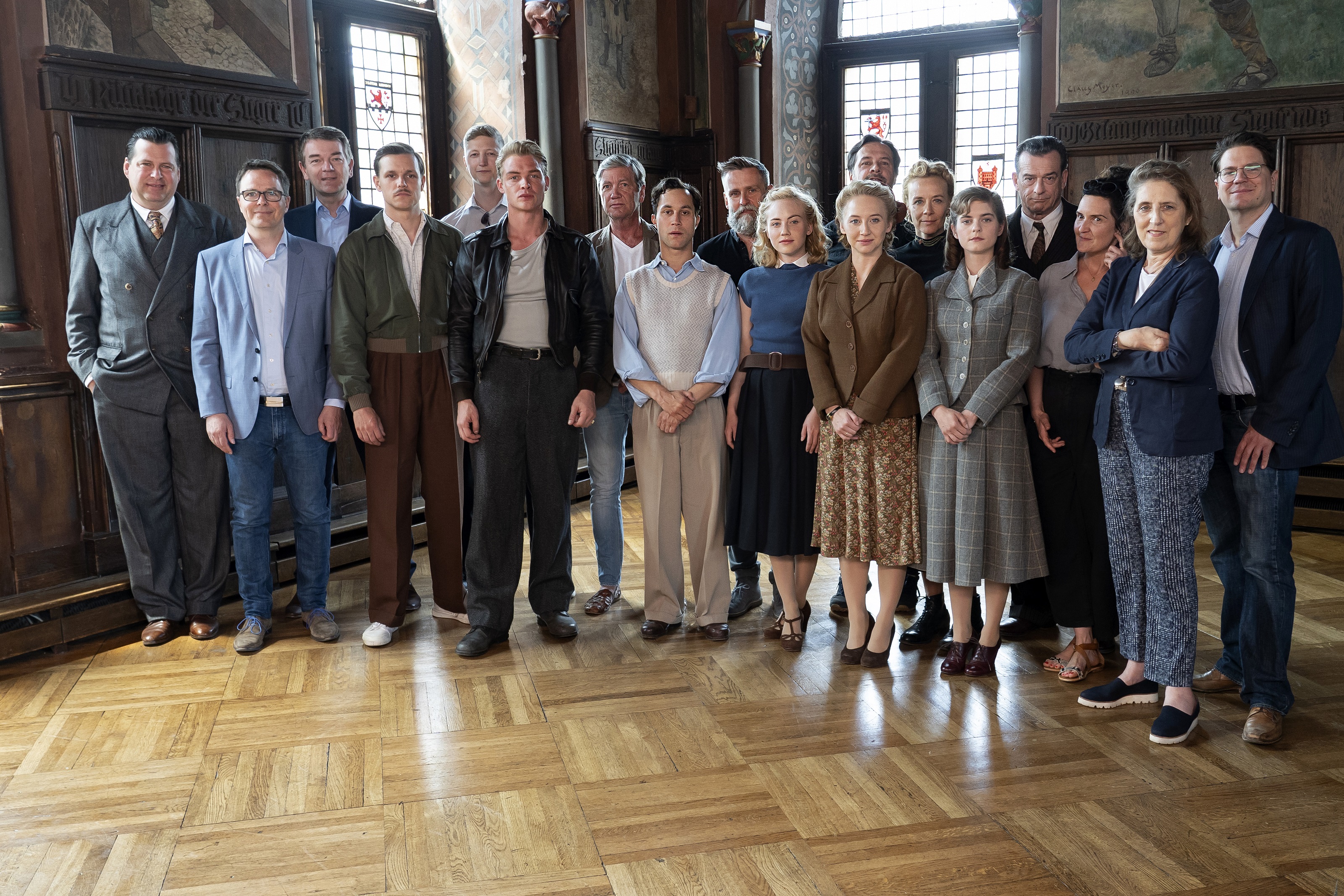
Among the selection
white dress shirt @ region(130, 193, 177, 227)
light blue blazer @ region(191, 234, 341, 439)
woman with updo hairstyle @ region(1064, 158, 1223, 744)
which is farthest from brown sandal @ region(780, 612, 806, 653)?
white dress shirt @ region(130, 193, 177, 227)

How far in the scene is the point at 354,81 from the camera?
5738 millimetres

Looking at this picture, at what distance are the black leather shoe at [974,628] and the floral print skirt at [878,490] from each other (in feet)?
1.12

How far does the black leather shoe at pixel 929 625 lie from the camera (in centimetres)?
370

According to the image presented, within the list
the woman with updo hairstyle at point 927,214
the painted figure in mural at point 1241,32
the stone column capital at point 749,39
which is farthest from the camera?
the stone column capital at point 749,39

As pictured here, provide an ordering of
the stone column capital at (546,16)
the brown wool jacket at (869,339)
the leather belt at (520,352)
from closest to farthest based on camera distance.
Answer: the brown wool jacket at (869,339) → the leather belt at (520,352) → the stone column capital at (546,16)

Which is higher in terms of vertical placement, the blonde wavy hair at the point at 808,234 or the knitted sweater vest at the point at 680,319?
the blonde wavy hair at the point at 808,234

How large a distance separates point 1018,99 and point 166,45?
4.44m

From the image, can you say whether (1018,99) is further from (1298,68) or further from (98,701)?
(98,701)

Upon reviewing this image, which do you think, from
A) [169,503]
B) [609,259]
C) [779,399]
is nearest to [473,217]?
[609,259]

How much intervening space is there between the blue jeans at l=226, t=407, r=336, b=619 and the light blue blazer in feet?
0.22

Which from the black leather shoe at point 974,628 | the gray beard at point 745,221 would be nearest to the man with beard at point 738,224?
the gray beard at point 745,221

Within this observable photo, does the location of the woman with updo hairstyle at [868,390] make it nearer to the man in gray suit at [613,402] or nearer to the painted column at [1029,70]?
the man in gray suit at [613,402]

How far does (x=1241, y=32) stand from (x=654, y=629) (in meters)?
4.42

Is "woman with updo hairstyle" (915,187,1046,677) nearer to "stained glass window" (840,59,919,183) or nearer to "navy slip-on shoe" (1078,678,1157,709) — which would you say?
"navy slip-on shoe" (1078,678,1157,709)
